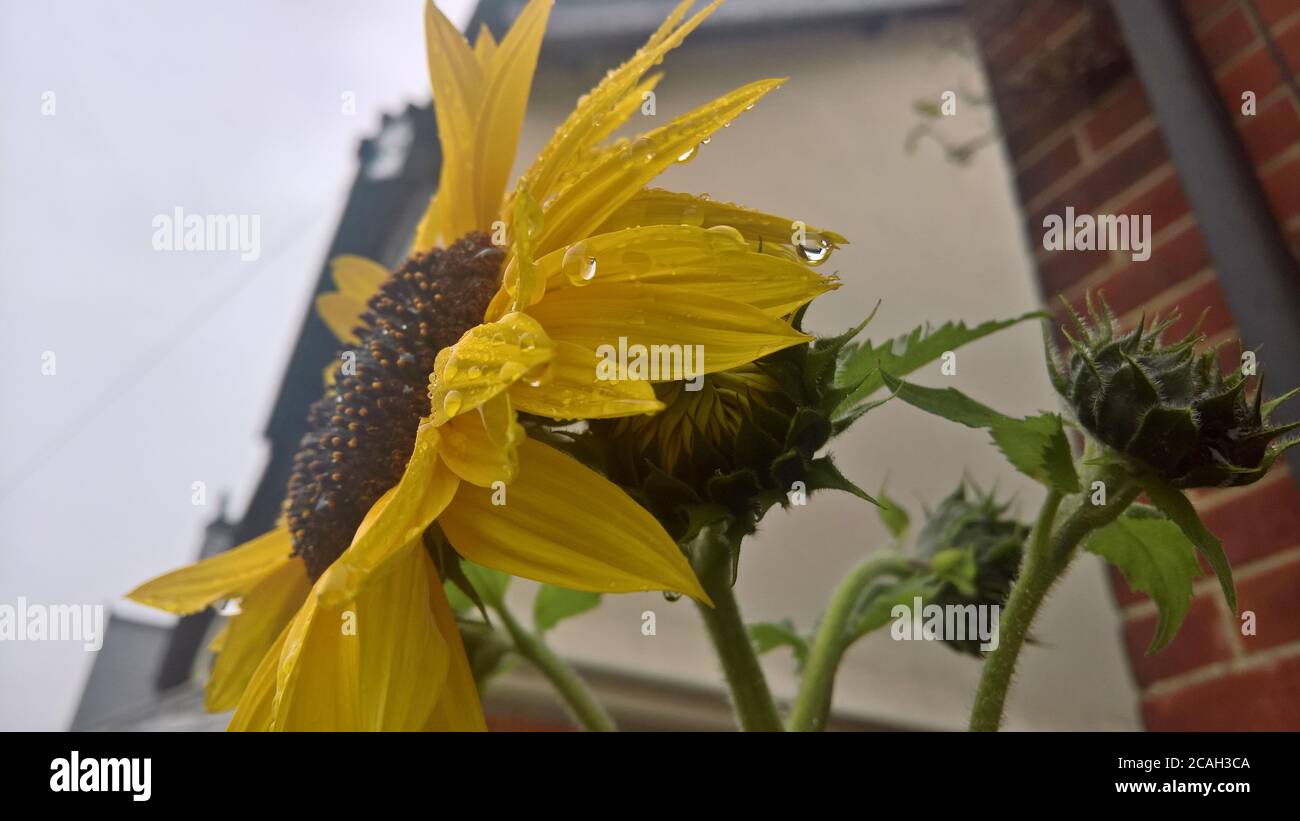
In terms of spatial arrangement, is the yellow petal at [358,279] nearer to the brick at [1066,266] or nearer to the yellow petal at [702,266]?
the yellow petal at [702,266]

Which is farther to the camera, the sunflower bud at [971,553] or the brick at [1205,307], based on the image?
the brick at [1205,307]

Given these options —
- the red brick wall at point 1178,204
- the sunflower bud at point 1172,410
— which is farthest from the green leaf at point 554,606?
the red brick wall at point 1178,204

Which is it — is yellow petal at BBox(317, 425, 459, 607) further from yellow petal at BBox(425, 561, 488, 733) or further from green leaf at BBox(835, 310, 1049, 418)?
green leaf at BBox(835, 310, 1049, 418)

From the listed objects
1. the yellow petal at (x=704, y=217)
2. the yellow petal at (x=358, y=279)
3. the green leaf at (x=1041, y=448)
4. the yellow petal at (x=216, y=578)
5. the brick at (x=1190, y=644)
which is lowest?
the brick at (x=1190, y=644)

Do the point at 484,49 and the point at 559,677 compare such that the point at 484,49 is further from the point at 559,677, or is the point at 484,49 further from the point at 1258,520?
the point at 1258,520

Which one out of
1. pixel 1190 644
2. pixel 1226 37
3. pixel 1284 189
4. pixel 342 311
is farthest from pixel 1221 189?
pixel 342 311

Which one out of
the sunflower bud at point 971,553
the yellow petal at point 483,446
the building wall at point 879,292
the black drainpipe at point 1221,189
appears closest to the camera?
the yellow petal at point 483,446

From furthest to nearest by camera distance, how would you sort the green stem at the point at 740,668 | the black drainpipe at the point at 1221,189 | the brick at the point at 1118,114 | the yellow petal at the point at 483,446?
1. the brick at the point at 1118,114
2. the black drainpipe at the point at 1221,189
3. the green stem at the point at 740,668
4. the yellow petal at the point at 483,446

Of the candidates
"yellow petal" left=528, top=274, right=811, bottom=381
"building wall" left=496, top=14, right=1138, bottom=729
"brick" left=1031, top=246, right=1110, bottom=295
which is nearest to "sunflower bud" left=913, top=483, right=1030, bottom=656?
"yellow petal" left=528, top=274, right=811, bottom=381
